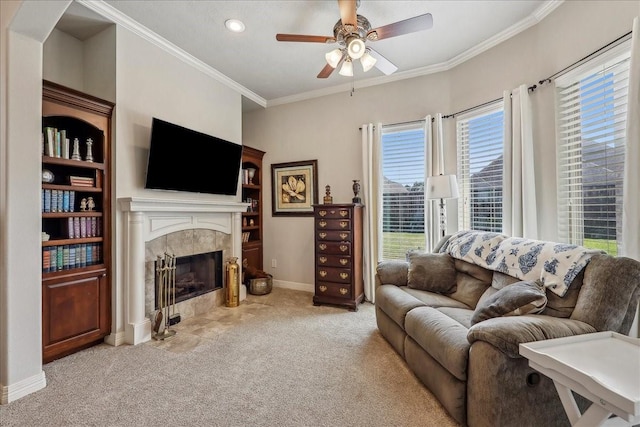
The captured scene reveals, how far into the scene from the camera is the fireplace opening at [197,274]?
125 inches

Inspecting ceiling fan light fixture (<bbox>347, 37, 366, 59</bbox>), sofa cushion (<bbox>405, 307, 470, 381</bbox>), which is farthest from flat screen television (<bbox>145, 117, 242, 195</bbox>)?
sofa cushion (<bbox>405, 307, 470, 381</bbox>)

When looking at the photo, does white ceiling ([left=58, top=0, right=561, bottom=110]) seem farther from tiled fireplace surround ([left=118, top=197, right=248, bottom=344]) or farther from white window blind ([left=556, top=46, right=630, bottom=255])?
tiled fireplace surround ([left=118, top=197, right=248, bottom=344])

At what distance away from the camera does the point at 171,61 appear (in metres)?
3.10

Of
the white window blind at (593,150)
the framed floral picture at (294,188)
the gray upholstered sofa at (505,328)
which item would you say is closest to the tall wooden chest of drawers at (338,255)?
the framed floral picture at (294,188)

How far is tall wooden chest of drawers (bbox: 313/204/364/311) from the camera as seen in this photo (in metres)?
3.46

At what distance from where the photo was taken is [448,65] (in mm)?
3436

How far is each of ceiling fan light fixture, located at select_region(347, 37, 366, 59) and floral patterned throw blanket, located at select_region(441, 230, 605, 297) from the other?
6.21ft

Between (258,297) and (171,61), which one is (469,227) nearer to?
(258,297)

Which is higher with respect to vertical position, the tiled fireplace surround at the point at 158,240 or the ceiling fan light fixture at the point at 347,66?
the ceiling fan light fixture at the point at 347,66

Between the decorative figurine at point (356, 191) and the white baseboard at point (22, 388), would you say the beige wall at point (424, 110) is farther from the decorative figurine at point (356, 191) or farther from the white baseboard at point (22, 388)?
the white baseboard at point (22, 388)

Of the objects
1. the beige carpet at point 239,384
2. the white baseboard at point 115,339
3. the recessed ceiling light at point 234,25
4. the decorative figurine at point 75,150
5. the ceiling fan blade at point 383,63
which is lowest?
the beige carpet at point 239,384

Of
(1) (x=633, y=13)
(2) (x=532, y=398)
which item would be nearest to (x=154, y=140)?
(2) (x=532, y=398)

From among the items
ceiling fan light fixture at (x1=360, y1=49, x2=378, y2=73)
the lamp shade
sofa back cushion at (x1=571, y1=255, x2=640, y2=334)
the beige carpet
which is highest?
ceiling fan light fixture at (x1=360, y1=49, x2=378, y2=73)

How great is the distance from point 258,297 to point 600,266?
Answer: 11.6ft
